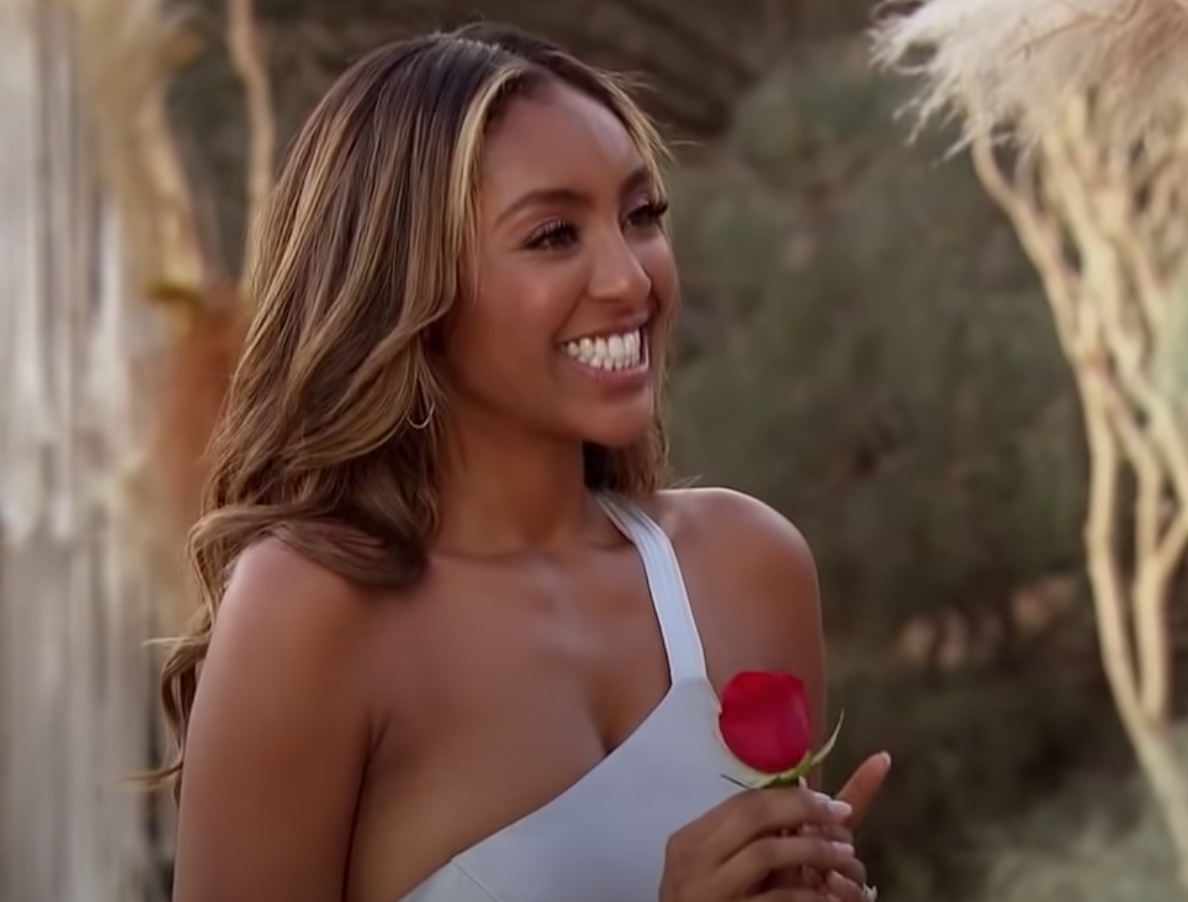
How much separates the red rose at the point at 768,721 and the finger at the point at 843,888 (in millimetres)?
65

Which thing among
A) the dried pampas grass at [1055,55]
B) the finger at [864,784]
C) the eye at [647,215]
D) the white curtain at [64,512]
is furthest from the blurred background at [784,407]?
the finger at [864,784]

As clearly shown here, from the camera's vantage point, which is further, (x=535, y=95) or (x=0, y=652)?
(x=0, y=652)

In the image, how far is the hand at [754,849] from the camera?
0.94 m

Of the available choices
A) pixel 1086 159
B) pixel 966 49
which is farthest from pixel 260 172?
pixel 966 49

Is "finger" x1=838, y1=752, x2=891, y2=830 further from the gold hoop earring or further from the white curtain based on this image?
the white curtain

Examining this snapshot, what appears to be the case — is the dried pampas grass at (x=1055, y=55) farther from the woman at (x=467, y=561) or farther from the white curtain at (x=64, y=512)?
the white curtain at (x=64, y=512)

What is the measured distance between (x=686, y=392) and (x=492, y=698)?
1.91 metres

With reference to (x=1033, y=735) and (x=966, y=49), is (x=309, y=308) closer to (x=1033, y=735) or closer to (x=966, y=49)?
(x=966, y=49)

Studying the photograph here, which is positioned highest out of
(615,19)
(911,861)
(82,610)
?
(615,19)

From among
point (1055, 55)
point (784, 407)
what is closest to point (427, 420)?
point (1055, 55)

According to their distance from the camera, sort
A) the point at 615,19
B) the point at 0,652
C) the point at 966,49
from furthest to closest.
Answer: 1. the point at 615,19
2. the point at 0,652
3. the point at 966,49

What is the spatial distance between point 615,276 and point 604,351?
42mm

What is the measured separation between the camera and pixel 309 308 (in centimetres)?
114

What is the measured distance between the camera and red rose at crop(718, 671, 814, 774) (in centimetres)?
95
